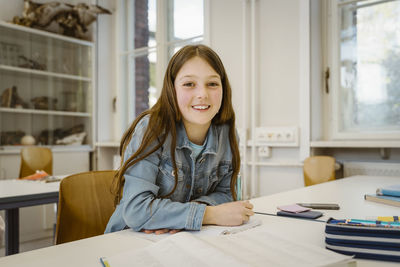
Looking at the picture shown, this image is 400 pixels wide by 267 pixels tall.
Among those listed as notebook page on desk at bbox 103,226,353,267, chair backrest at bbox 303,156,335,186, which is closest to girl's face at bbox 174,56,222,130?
notebook page on desk at bbox 103,226,353,267

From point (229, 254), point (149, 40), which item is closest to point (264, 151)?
point (149, 40)

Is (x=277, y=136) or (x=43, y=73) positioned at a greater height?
(x=43, y=73)

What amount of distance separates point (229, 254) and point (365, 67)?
8.00 ft

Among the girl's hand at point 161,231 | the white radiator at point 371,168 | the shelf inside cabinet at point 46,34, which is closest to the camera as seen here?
the girl's hand at point 161,231

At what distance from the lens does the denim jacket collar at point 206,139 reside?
3.39 feet

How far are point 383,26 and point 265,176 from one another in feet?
4.76

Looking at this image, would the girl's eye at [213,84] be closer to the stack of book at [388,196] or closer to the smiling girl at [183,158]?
the smiling girl at [183,158]

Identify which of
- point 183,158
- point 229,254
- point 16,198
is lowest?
point 16,198

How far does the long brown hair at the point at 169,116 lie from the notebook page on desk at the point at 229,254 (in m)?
0.31

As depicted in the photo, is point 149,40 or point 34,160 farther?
point 149,40

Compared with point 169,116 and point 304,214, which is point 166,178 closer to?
point 169,116

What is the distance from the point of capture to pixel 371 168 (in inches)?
93.5

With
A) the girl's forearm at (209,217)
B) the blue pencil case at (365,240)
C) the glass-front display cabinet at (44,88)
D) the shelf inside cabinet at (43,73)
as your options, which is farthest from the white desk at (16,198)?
the shelf inside cabinet at (43,73)

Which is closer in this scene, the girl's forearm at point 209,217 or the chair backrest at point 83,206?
the girl's forearm at point 209,217
